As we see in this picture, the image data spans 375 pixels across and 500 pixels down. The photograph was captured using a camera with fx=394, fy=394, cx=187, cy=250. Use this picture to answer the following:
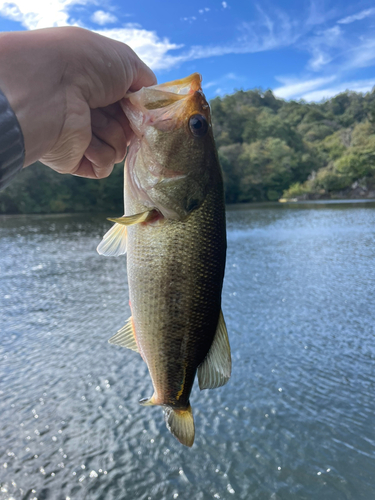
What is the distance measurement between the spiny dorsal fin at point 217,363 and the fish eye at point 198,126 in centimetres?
80

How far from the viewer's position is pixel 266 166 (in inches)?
3238

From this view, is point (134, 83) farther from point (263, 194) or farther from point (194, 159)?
point (263, 194)

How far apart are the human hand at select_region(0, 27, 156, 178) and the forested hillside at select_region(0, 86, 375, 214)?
1952 inches

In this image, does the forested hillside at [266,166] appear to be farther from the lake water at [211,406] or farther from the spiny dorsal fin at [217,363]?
the spiny dorsal fin at [217,363]

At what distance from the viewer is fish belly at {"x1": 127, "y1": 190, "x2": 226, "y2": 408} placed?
170 centimetres

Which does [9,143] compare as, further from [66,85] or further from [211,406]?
[211,406]

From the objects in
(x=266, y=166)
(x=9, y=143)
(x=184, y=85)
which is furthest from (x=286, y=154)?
(x=9, y=143)

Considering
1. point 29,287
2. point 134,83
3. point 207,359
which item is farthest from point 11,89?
point 29,287

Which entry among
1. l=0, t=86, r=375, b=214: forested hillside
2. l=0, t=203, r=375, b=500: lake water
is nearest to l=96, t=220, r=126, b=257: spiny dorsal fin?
l=0, t=203, r=375, b=500: lake water

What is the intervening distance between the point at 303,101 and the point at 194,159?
15431 centimetres

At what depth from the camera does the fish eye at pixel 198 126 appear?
5.58ft

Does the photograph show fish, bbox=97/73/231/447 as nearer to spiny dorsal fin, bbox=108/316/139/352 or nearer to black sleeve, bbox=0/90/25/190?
spiny dorsal fin, bbox=108/316/139/352

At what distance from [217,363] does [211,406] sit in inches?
204

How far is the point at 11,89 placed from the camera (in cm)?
134
